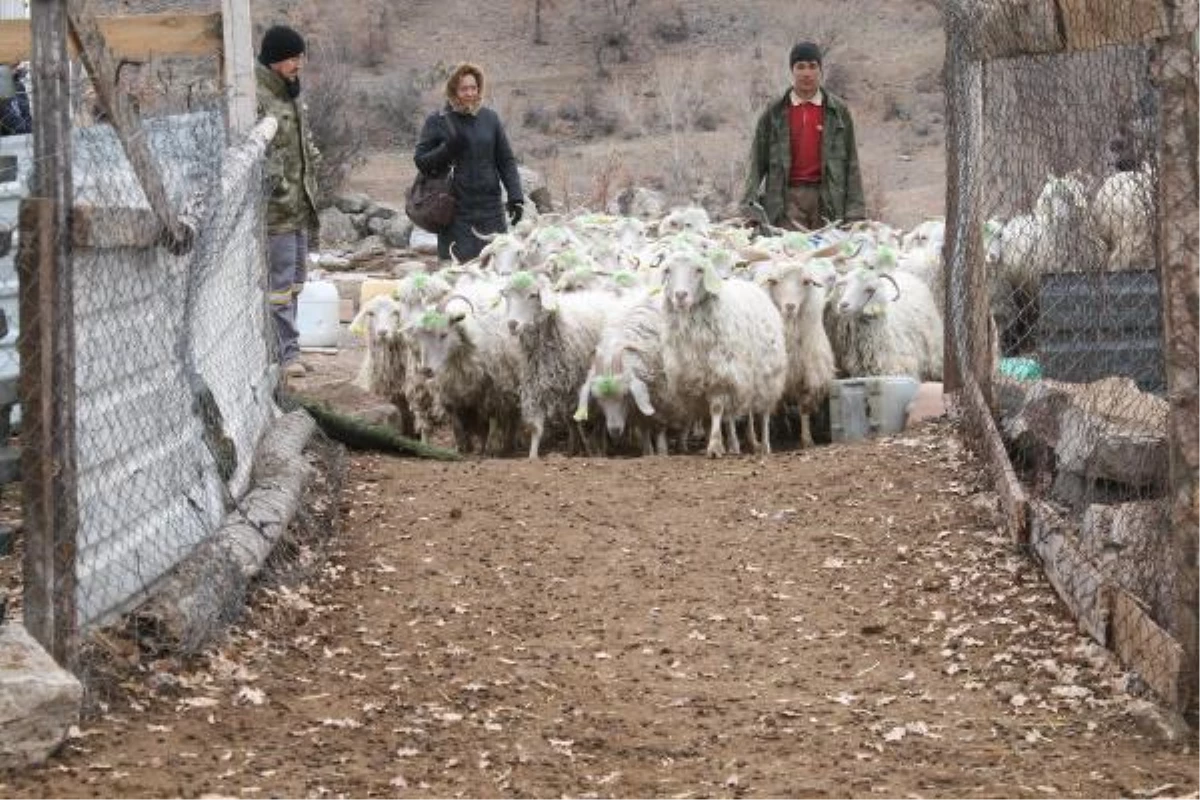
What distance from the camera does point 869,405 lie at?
426 inches

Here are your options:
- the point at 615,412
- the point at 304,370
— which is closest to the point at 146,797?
the point at 615,412

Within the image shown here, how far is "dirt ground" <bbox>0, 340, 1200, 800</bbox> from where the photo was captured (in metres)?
4.84

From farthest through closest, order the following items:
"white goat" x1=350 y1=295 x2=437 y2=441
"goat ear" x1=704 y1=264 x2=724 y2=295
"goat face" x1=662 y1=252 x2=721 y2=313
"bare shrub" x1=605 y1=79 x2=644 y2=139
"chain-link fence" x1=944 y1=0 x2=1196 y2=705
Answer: "bare shrub" x1=605 y1=79 x2=644 y2=139 → "white goat" x1=350 y1=295 x2=437 y2=441 → "goat ear" x1=704 y1=264 x2=724 y2=295 → "goat face" x1=662 y1=252 x2=721 y2=313 → "chain-link fence" x1=944 y1=0 x2=1196 y2=705

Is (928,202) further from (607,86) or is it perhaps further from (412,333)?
(412,333)

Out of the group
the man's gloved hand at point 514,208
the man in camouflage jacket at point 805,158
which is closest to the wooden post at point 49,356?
the man's gloved hand at point 514,208

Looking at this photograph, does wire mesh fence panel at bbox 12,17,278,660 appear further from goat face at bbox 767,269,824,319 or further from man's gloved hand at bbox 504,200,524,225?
man's gloved hand at bbox 504,200,524,225

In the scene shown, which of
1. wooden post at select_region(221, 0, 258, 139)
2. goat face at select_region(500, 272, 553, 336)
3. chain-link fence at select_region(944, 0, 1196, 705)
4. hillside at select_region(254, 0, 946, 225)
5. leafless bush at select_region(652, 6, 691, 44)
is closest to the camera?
chain-link fence at select_region(944, 0, 1196, 705)

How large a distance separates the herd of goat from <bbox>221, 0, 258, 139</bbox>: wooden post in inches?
83.6

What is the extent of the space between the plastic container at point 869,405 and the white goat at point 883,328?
45cm

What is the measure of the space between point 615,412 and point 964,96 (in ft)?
10.3

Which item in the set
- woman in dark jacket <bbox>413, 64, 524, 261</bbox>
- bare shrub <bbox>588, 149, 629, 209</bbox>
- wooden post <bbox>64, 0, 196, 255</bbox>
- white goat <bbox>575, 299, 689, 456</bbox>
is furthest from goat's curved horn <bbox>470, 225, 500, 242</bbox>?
bare shrub <bbox>588, 149, 629, 209</bbox>

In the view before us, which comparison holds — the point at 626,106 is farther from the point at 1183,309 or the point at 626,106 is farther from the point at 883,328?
the point at 1183,309

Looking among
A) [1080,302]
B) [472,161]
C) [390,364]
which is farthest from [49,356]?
[472,161]

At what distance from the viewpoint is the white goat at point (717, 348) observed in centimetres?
1071
